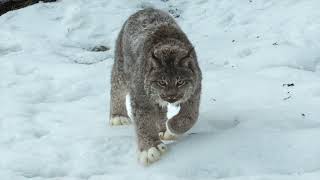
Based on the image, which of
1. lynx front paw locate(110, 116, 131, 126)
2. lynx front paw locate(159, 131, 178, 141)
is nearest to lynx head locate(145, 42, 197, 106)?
lynx front paw locate(159, 131, 178, 141)

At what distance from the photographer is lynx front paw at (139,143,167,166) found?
6.87 m

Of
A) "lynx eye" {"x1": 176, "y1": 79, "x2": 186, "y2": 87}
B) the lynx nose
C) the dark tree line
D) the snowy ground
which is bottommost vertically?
the dark tree line

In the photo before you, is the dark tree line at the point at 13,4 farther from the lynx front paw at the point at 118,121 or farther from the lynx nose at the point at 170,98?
the lynx nose at the point at 170,98

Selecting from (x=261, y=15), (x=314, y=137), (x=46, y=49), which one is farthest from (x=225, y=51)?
(x=314, y=137)

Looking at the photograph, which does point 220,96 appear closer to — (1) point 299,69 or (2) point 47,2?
(1) point 299,69

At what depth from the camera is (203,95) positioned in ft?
29.8

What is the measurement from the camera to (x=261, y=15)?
1204 cm

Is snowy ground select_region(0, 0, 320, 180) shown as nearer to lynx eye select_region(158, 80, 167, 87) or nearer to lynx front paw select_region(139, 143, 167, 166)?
lynx front paw select_region(139, 143, 167, 166)

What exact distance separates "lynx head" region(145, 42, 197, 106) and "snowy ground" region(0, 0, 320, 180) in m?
0.71

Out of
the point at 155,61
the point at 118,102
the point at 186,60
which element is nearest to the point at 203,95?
the point at 118,102

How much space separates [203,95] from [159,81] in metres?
2.41

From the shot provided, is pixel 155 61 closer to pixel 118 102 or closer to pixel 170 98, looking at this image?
pixel 170 98

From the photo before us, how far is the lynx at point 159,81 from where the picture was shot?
6750 mm

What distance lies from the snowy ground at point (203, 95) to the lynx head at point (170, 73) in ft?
2.31
